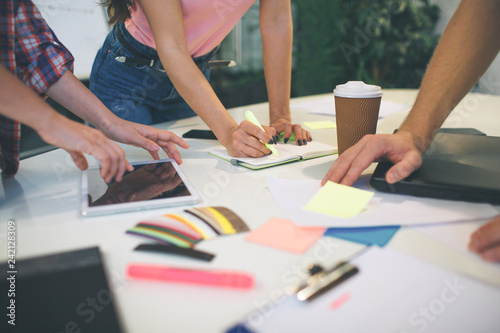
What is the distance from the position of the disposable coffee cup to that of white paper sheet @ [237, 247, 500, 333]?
428 mm

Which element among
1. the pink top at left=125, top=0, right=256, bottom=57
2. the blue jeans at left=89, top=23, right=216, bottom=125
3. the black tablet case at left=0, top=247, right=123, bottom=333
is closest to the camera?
the black tablet case at left=0, top=247, right=123, bottom=333

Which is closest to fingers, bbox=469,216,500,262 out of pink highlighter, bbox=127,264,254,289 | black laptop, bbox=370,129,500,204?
black laptop, bbox=370,129,500,204

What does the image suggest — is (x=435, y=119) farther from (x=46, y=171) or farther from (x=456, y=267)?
(x=46, y=171)

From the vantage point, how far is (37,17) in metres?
0.75

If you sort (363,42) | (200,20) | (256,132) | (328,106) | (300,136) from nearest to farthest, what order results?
(256,132) < (300,136) < (200,20) < (328,106) < (363,42)

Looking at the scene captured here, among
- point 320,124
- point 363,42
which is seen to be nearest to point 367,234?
point 320,124

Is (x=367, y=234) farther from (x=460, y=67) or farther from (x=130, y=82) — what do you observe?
(x=130, y=82)

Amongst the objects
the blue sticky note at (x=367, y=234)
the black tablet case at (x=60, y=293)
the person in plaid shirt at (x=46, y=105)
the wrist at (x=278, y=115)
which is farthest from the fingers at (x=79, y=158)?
the wrist at (x=278, y=115)

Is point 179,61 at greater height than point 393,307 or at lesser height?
greater

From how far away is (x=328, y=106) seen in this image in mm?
1495

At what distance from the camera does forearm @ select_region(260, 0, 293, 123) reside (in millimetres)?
1214

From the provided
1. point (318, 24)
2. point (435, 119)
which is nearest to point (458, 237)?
point (435, 119)

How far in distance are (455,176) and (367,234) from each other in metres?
0.23

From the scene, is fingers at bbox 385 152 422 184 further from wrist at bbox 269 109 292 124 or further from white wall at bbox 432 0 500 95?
white wall at bbox 432 0 500 95
